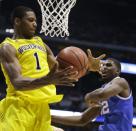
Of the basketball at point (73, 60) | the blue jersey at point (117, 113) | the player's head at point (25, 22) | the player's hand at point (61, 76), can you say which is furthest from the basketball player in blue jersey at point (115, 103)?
the player's hand at point (61, 76)

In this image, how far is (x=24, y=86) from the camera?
308 cm

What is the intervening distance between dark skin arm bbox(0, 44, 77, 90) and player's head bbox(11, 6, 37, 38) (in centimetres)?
24

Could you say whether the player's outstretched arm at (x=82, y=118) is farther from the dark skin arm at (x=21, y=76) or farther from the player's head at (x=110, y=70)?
the dark skin arm at (x=21, y=76)

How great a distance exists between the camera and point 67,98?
1025cm

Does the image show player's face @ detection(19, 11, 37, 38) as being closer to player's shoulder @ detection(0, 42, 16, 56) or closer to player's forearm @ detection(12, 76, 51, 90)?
player's shoulder @ detection(0, 42, 16, 56)

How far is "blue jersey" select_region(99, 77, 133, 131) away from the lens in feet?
13.5

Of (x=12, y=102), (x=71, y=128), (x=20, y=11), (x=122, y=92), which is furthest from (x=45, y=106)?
(x=71, y=128)

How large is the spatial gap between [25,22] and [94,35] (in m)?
7.67

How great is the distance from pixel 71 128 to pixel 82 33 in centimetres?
255

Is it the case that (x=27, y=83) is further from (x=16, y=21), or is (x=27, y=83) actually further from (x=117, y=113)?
(x=117, y=113)

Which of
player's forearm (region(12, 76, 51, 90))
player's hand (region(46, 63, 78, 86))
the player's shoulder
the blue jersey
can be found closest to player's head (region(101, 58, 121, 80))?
Result: the blue jersey

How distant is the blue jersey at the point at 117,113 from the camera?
13.5ft

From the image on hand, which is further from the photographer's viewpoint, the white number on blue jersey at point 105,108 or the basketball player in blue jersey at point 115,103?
the white number on blue jersey at point 105,108

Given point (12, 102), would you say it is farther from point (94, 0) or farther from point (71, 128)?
point (94, 0)
